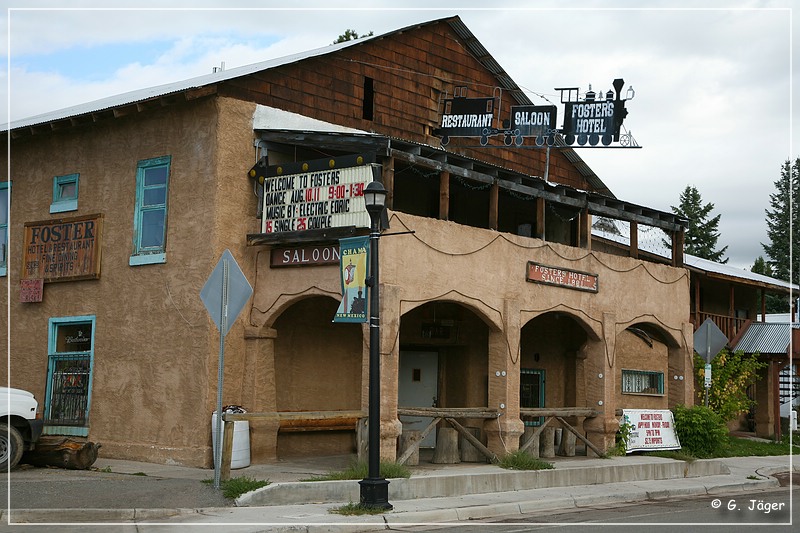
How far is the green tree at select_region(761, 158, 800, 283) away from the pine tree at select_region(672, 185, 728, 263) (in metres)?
3.52

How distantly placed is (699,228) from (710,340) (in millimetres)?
41355

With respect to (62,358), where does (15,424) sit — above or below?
below

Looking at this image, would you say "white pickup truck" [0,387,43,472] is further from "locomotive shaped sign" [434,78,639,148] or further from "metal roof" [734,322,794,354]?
"metal roof" [734,322,794,354]

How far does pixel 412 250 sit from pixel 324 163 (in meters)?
2.13

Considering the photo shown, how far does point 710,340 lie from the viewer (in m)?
19.5

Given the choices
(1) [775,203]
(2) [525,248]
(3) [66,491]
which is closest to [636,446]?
(2) [525,248]

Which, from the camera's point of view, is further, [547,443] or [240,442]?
[547,443]

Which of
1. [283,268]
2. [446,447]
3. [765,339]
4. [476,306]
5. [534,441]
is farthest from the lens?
[765,339]

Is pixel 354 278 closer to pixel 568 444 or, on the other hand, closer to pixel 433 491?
pixel 433 491

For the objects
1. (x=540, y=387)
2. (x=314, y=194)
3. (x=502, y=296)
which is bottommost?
(x=540, y=387)

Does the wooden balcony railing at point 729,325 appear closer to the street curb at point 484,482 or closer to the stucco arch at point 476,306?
the street curb at point 484,482

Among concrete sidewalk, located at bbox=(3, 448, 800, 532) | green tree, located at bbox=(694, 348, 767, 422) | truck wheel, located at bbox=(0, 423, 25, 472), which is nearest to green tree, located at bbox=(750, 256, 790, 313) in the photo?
green tree, located at bbox=(694, 348, 767, 422)

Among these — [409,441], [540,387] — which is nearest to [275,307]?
[409,441]

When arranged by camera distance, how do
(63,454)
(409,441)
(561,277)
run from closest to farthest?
(63,454), (409,441), (561,277)
